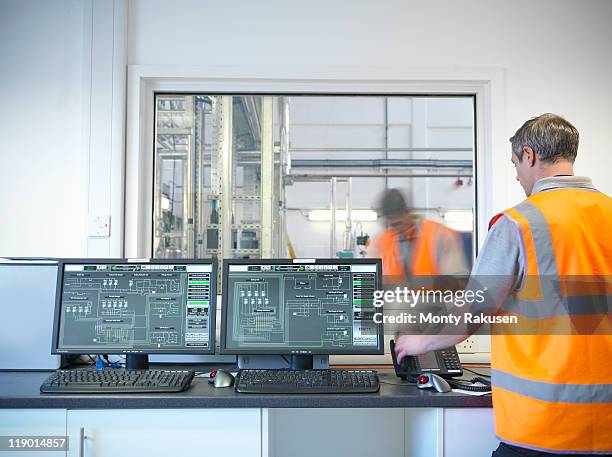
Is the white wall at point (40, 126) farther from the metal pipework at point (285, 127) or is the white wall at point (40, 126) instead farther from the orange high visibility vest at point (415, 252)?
the metal pipework at point (285, 127)

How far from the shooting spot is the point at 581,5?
8.26 feet

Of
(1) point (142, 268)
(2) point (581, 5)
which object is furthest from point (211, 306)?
(2) point (581, 5)

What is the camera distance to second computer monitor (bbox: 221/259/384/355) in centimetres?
203

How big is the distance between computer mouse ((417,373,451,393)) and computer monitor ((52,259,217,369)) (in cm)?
74

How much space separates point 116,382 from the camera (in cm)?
179

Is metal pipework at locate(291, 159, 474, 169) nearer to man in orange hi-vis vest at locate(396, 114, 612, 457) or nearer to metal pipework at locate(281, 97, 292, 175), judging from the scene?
metal pipework at locate(281, 97, 292, 175)

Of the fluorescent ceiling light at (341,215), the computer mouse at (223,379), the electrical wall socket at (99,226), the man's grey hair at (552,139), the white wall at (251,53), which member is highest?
the white wall at (251,53)

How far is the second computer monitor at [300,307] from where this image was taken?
6.66 feet

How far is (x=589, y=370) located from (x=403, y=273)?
1.36 metres

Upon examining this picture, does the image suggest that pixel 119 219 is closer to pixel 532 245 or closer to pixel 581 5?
pixel 532 245

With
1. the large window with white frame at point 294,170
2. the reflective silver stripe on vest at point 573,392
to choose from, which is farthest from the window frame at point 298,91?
the reflective silver stripe on vest at point 573,392

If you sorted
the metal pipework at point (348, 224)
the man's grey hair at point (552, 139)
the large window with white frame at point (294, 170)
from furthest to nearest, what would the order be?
the metal pipework at point (348, 224) → the large window with white frame at point (294, 170) → the man's grey hair at point (552, 139)

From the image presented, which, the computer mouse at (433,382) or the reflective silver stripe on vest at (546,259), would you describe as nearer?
the reflective silver stripe on vest at (546,259)

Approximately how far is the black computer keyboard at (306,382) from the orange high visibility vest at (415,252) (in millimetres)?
836
